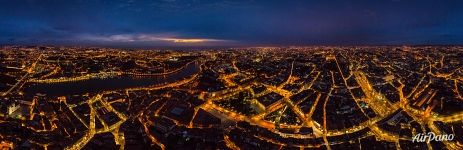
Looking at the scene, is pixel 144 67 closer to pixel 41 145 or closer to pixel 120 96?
pixel 120 96

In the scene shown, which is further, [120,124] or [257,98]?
[257,98]

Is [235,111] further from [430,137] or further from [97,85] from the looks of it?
[97,85]

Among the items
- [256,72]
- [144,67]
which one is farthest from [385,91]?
[144,67]

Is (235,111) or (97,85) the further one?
(97,85)

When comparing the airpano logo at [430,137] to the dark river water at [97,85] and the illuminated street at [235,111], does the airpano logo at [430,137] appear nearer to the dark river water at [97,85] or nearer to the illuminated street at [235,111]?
the illuminated street at [235,111]

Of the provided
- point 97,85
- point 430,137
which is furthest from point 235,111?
point 97,85

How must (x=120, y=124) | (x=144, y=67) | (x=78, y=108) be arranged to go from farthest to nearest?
(x=144, y=67) < (x=78, y=108) < (x=120, y=124)

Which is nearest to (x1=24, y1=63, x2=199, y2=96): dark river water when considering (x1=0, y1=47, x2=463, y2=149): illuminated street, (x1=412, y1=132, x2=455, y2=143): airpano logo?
(x1=0, y1=47, x2=463, y2=149): illuminated street

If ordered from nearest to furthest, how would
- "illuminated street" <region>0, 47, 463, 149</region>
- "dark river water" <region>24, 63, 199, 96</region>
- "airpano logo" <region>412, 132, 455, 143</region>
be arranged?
"airpano logo" <region>412, 132, 455, 143</region>
"illuminated street" <region>0, 47, 463, 149</region>
"dark river water" <region>24, 63, 199, 96</region>

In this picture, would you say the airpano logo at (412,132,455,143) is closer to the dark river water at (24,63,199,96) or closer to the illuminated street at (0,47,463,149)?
the illuminated street at (0,47,463,149)
